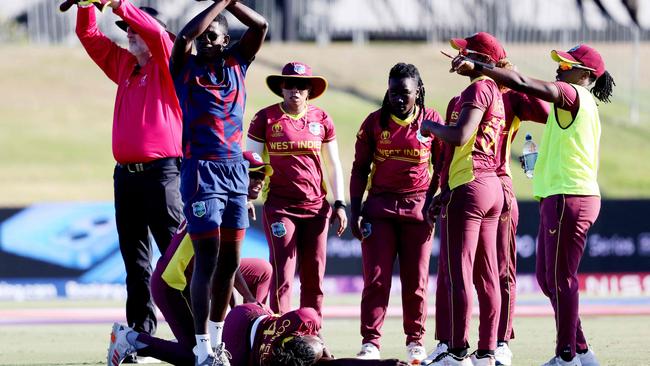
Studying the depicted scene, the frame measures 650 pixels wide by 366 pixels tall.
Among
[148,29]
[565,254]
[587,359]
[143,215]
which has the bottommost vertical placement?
[587,359]

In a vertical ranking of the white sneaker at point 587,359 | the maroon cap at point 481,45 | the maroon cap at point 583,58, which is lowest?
the white sneaker at point 587,359

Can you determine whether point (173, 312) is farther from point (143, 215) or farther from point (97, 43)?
point (97, 43)

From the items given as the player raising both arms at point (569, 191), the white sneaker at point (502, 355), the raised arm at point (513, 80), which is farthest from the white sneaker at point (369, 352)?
the raised arm at point (513, 80)

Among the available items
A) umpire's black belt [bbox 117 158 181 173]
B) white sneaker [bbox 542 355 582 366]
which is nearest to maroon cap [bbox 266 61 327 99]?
umpire's black belt [bbox 117 158 181 173]

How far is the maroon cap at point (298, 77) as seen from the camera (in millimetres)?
9516

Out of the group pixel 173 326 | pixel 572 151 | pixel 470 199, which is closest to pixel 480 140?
pixel 470 199

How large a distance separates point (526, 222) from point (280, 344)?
10.1 metres

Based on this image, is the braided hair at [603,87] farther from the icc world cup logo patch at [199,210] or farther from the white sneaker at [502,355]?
the icc world cup logo patch at [199,210]

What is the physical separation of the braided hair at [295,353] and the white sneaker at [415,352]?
2.06 metres

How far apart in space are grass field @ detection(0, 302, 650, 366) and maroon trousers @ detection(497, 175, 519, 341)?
277mm

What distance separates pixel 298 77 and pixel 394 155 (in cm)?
99

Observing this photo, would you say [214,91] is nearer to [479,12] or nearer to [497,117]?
[497,117]

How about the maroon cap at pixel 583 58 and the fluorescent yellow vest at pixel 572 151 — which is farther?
the maroon cap at pixel 583 58

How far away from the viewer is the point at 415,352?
8.91 m
